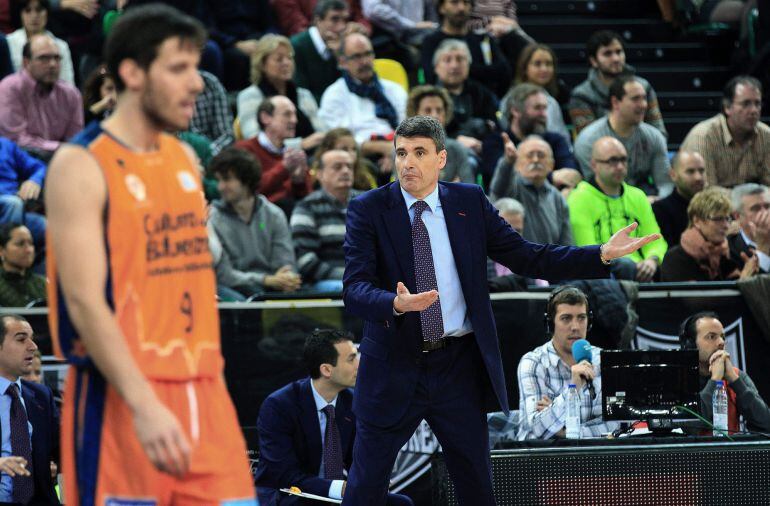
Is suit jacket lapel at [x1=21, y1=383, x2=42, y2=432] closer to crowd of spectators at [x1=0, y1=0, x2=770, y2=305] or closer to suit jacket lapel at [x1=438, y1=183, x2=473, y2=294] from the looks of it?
crowd of spectators at [x1=0, y1=0, x2=770, y2=305]

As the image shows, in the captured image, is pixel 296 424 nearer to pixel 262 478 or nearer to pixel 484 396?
pixel 262 478

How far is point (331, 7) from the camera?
12.0 meters

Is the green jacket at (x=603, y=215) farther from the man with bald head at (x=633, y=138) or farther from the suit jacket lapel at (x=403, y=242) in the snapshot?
the suit jacket lapel at (x=403, y=242)

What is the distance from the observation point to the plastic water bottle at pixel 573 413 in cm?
716

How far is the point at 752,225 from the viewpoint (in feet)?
31.9

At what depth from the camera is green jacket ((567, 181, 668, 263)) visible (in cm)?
1007

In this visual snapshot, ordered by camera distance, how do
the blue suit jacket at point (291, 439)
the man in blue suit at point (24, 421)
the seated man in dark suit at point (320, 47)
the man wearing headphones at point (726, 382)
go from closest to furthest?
1. the man in blue suit at point (24, 421)
2. the blue suit jacket at point (291, 439)
3. the man wearing headphones at point (726, 382)
4. the seated man in dark suit at point (320, 47)

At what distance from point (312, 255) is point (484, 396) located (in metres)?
4.13

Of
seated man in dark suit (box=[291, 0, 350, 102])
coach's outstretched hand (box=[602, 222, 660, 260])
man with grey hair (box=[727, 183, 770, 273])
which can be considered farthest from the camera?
seated man in dark suit (box=[291, 0, 350, 102])

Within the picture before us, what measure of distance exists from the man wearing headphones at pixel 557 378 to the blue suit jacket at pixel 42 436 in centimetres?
263

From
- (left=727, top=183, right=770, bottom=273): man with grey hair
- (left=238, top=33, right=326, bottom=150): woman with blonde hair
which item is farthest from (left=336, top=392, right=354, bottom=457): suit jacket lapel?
(left=238, top=33, right=326, bottom=150): woman with blonde hair

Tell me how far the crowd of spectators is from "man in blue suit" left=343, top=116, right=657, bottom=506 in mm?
3235

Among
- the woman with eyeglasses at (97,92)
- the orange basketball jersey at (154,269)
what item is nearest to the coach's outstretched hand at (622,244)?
the orange basketball jersey at (154,269)

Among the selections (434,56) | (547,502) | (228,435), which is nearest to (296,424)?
(547,502)
